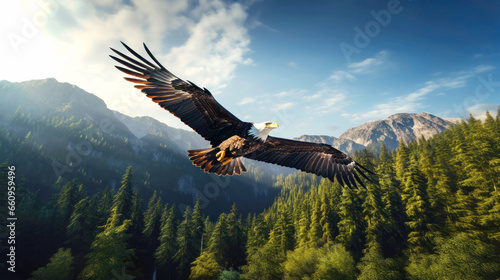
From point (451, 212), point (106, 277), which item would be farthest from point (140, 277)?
point (451, 212)

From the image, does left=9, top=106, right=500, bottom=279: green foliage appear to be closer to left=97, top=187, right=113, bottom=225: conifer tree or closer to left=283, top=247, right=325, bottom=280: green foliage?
left=283, top=247, right=325, bottom=280: green foliage

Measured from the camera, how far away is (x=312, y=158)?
9.76 meters

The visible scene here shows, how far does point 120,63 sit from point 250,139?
12.7 feet

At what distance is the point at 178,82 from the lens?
20.4 ft

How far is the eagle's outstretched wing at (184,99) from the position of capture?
19.8 ft

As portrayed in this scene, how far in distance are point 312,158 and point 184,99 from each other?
19.4 ft

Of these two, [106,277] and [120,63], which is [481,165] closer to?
[120,63]

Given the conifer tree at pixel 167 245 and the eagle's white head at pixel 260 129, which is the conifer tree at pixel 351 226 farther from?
the eagle's white head at pixel 260 129

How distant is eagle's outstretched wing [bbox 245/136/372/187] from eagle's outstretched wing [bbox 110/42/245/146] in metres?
2.57

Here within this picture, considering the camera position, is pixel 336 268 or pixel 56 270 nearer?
pixel 336 268

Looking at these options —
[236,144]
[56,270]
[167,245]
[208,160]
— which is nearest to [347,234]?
[167,245]

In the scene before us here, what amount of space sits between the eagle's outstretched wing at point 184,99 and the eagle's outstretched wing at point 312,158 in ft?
8.42

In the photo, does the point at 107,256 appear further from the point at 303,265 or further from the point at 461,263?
the point at 461,263

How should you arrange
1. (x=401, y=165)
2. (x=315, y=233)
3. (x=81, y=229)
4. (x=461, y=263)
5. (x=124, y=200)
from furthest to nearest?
(x=401, y=165) < (x=81, y=229) < (x=124, y=200) < (x=315, y=233) < (x=461, y=263)
